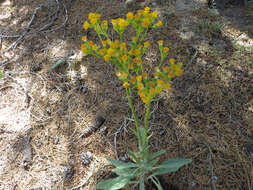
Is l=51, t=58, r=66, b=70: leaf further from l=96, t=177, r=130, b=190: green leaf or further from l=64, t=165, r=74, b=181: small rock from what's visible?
l=96, t=177, r=130, b=190: green leaf

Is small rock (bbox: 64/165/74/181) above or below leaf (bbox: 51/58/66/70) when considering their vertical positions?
below

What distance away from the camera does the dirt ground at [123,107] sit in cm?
156

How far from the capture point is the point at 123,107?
195 cm

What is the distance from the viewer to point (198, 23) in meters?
2.36

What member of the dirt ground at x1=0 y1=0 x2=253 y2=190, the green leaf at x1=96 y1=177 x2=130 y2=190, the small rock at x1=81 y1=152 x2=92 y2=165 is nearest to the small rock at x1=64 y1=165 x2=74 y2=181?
the dirt ground at x1=0 y1=0 x2=253 y2=190

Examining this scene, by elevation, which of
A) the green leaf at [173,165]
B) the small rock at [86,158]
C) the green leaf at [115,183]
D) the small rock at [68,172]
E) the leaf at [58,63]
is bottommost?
the small rock at [68,172]

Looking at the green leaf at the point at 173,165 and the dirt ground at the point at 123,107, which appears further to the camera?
the dirt ground at the point at 123,107

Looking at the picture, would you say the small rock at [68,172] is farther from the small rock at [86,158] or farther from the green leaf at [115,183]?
the green leaf at [115,183]

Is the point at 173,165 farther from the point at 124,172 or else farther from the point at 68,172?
the point at 68,172

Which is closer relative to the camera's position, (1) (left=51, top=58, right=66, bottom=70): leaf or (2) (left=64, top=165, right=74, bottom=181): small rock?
(2) (left=64, top=165, right=74, bottom=181): small rock

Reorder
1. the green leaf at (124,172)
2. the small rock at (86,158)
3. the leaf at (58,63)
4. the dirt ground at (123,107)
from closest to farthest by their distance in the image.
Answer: the green leaf at (124,172) < the dirt ground at (123,107) < the small rock at (86,158) < the leaf at (58,63)

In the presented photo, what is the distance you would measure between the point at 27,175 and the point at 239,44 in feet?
8.35

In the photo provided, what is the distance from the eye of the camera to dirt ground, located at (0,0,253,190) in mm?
1563

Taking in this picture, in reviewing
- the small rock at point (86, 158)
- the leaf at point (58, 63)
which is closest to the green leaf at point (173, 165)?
the small rock at point (86, 158)
